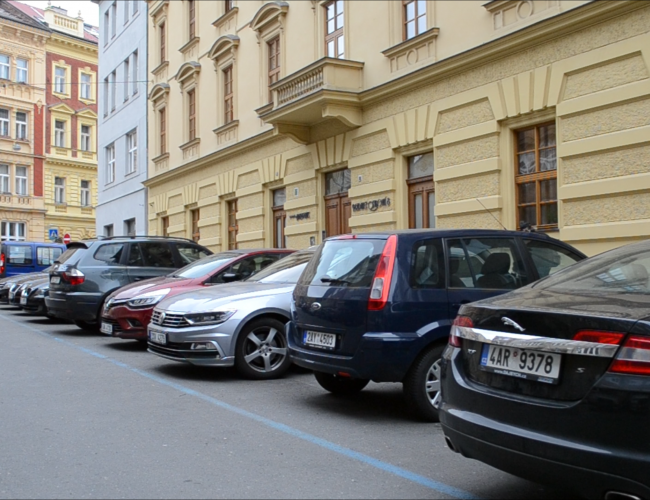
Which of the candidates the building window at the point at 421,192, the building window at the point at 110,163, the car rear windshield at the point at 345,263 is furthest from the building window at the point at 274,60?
the building window at the point at 110,163

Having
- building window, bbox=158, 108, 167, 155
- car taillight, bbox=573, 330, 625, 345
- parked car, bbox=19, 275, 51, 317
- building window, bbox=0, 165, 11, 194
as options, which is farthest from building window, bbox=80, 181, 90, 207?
car taillight, bbox=573, 330, 625, 345

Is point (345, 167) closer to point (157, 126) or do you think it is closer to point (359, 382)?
point (359, 382)

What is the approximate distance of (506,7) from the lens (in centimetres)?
1296

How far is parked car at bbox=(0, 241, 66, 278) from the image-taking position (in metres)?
24.0

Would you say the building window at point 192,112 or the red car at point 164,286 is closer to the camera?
the red car at point 164,286

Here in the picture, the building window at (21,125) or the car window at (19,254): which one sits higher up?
the building window at (21,125)

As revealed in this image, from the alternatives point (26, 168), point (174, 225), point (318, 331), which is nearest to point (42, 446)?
point (318, 331)

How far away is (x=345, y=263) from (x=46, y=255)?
66.3 feet

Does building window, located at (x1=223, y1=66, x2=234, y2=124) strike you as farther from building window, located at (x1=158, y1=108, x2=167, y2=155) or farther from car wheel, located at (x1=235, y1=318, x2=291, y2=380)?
car wheel, located at (x1=235, y1=318, x2=291, y2=380)

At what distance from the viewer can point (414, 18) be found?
50.4 feet

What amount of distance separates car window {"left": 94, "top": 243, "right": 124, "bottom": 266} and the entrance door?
18.7 feet

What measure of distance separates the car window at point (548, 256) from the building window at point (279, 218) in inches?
529

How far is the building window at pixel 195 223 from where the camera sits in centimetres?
2568

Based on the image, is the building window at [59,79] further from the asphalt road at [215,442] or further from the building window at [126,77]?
the asphalt road at [215,442]
